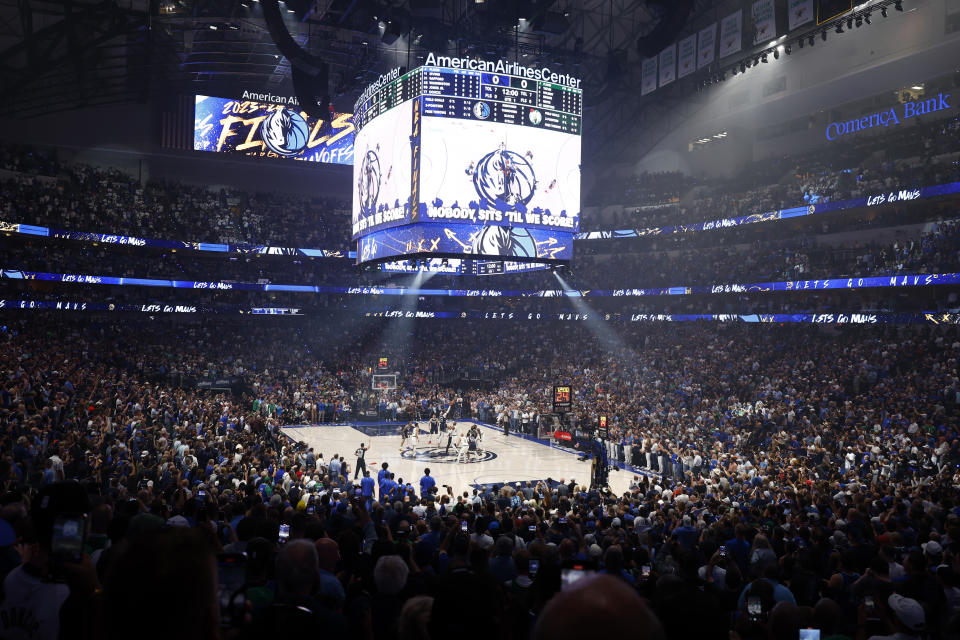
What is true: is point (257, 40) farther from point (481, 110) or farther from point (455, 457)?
point (455, 457)

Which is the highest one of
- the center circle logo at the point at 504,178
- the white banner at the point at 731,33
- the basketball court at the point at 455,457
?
the white banner at the point at 731,33

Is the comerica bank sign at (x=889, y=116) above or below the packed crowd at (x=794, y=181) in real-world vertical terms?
above

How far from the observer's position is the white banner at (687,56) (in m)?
28.5

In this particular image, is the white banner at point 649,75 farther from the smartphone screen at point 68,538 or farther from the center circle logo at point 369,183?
the smartphone screen at point 68,538

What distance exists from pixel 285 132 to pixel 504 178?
2435 centimetres

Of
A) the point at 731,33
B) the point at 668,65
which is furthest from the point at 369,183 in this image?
the point at 668,65

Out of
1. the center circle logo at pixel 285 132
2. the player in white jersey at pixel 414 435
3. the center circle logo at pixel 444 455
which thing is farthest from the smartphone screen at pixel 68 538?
the center circle logo at pixel 285 132

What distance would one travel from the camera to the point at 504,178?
20922mm

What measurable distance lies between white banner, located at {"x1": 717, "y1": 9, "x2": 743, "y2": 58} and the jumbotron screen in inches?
325

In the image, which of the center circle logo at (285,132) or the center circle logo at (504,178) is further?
the center circle logo at (285,132)

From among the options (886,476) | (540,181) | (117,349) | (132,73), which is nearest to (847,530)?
(886,476)

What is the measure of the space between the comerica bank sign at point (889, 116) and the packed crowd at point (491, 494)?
389 inches

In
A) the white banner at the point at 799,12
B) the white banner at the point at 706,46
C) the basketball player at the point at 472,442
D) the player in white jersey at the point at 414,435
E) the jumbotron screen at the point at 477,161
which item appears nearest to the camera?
the jumbotron screen at the point at 477,161

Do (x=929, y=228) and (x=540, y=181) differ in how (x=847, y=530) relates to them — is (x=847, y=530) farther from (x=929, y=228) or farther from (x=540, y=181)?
(x=929, y=228)
